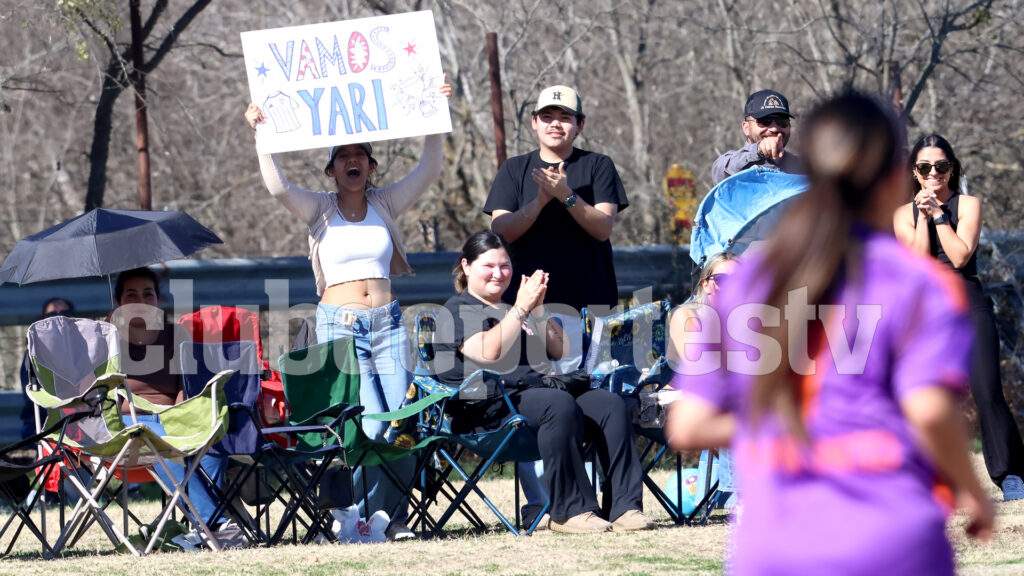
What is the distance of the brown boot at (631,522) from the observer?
582 centimetres

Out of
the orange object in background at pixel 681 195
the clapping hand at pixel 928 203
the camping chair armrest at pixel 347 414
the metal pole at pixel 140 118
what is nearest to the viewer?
the camping chair armrest at pixel 347 414

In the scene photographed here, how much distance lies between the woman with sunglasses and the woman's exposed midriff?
2337 millimetres

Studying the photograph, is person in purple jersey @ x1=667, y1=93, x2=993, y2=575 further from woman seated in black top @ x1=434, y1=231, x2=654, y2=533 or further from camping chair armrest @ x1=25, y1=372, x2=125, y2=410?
camping chair armrest @ x1=25, y1=372, x2=125, y2=410

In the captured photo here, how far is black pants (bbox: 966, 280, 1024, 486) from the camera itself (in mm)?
6113

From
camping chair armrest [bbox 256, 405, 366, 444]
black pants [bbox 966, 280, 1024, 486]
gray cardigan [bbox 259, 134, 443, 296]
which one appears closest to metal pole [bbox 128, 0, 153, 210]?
gray cardigan [bbox 259, 134, 443, 296]

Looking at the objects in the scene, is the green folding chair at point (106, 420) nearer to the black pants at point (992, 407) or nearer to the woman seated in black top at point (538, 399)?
the woman seated in black top at point (538, 399)

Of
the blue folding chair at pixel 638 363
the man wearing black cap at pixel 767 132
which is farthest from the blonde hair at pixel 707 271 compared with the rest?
the man wearing black cap at pixel 767 132

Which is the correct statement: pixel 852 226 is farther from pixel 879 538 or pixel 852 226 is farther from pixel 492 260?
pixel 492 260

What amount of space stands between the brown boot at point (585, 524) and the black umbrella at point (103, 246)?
2.05 m

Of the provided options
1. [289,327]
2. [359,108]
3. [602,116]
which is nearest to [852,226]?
[359,108]

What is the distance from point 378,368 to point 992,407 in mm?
→ 2678

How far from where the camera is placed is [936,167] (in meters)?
6.22

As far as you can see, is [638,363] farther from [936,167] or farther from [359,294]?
[936,167]

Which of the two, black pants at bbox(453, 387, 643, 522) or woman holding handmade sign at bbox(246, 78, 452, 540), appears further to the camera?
woman holding handmade sign at bbox(246, 78, 452, 540)
